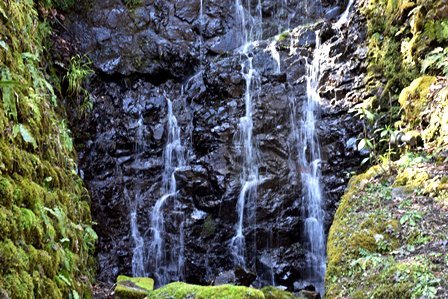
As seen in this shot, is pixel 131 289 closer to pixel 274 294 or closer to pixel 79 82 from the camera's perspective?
pixel 274 294

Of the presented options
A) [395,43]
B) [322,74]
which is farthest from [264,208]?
[395,43]

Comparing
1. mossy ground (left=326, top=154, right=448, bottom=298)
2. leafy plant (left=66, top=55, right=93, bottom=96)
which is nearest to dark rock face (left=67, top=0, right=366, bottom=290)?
leafy plant (left=66, top=55, right=93, bottom=96)

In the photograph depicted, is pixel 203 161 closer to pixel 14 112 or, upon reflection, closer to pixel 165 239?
pixel 165 239

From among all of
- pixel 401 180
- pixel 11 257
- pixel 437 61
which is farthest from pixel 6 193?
pixel 437 61

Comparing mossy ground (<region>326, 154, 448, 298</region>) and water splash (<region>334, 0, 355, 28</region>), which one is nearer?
mossy ground (<region>326, 154, 448, 298</region>)

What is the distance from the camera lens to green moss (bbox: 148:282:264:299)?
15.1 feet

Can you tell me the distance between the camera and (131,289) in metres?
5.84

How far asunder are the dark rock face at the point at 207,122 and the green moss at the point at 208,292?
4528 millimetres

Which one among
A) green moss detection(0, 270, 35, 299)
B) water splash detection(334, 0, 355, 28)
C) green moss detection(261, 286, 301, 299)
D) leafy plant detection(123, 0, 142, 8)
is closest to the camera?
green moss detection(0, 270, 35, 299)

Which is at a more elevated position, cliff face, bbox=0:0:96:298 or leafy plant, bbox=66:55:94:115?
leafy plant, bbox=66:55:94:115

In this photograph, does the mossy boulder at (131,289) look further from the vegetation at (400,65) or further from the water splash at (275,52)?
the water splash at (275,52)

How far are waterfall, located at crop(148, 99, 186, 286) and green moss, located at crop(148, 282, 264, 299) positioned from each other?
477 centimetres

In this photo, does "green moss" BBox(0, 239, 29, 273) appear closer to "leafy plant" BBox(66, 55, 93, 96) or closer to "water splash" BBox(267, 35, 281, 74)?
"leafy plant" BBox(66, 55, 93, 96)

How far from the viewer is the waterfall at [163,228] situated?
960 centimetres
